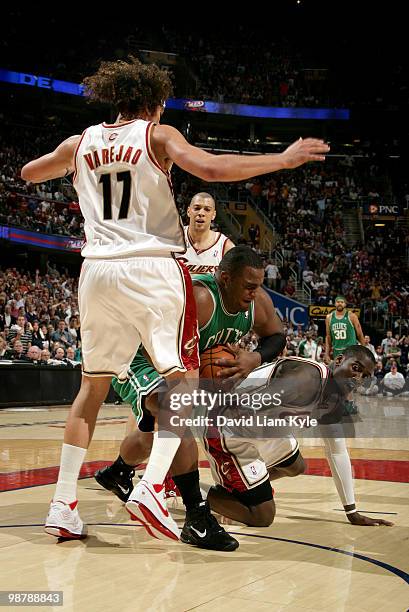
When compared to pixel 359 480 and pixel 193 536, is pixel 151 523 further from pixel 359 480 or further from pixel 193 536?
pixel 359 480

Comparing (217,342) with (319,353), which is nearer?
(217,342)

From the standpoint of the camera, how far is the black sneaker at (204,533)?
300 cm

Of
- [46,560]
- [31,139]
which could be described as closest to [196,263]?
[46,560]

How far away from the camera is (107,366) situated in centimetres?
314

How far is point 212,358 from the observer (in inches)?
141

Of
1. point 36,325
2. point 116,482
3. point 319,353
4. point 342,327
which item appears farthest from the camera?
point 319,353

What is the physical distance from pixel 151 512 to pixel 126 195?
1306 mm

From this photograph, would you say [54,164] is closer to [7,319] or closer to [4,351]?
[4,351]

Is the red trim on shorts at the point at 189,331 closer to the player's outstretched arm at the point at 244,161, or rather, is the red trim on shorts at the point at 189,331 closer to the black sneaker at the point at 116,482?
the player's outstretched arm at the point at 244,161

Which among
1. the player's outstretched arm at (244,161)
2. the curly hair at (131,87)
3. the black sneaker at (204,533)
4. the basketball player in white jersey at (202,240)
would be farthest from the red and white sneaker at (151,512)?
the basketball player in white jersey at (202,240)

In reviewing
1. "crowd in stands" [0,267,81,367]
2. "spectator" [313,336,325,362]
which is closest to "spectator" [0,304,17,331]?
"crowd in stands" [0,267,81,367]

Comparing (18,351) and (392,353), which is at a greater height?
(18,351)

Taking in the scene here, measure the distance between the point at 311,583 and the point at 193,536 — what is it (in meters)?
0.70

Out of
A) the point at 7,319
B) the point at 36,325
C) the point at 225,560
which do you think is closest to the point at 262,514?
the point at 225,560
